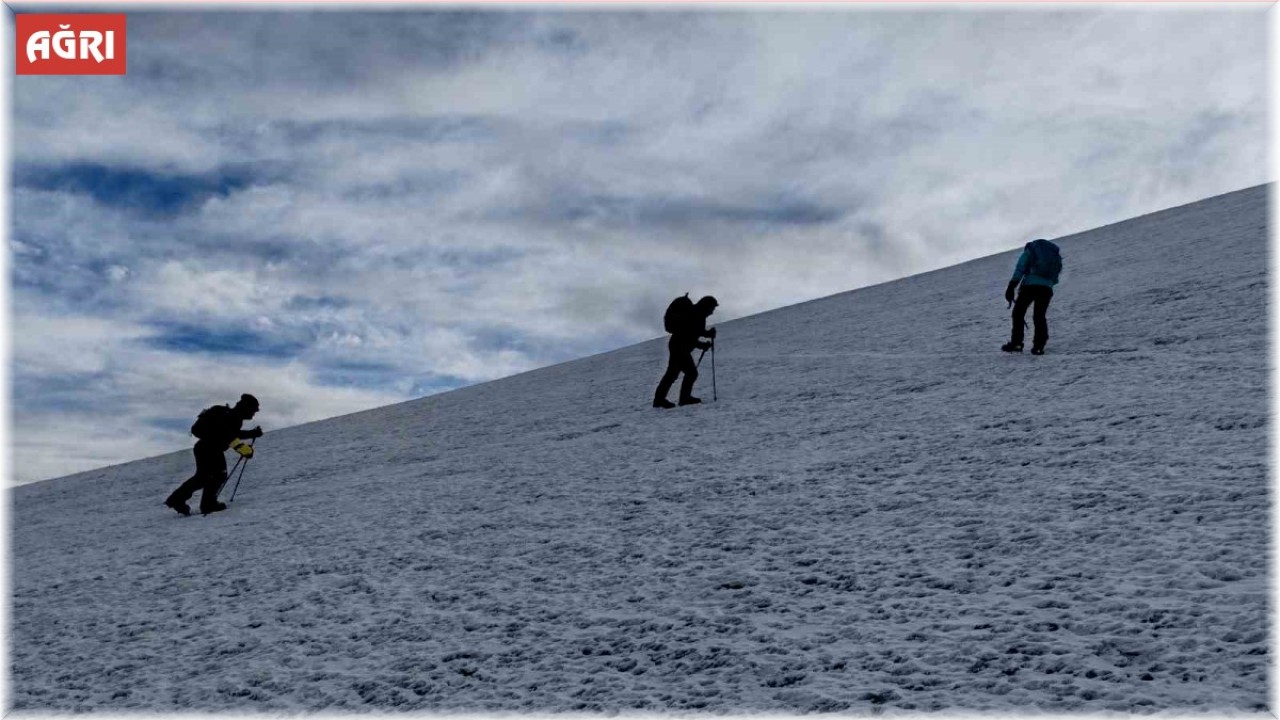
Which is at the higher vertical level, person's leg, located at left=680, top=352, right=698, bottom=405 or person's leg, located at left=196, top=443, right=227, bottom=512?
person's leg, located at left=680, top=352, right=698, bottom=405

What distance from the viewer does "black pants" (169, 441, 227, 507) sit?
387 inches

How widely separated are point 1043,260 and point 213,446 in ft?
31.3

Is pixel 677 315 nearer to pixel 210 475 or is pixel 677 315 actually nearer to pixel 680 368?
pixel 680 368

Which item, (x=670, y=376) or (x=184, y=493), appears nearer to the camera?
(x=184, y=493)

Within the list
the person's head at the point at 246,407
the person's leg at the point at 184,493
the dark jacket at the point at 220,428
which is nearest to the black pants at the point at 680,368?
the person's head at the point at 246,407

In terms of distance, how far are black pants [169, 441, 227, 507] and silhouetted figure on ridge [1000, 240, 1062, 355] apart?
29.2ft

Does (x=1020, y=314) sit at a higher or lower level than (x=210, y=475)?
higher

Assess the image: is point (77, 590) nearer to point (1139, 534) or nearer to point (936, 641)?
point (936, 641)

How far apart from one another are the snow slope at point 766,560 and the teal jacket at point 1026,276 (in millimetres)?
748

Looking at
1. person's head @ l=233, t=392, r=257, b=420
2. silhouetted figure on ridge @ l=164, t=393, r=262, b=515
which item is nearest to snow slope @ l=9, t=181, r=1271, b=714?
silhouetted figure on ridge @ l=164, t=393, r=262, b=515

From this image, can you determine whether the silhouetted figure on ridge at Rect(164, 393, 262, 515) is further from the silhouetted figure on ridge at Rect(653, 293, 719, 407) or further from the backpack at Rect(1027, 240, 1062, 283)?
the backpack at Rect(1027, 240, 1062, 283)

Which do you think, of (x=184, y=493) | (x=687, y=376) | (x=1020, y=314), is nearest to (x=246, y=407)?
(x=184, y=493)

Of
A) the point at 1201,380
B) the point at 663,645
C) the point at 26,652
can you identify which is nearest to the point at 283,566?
the point at 26,652

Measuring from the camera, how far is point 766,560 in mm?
4996
